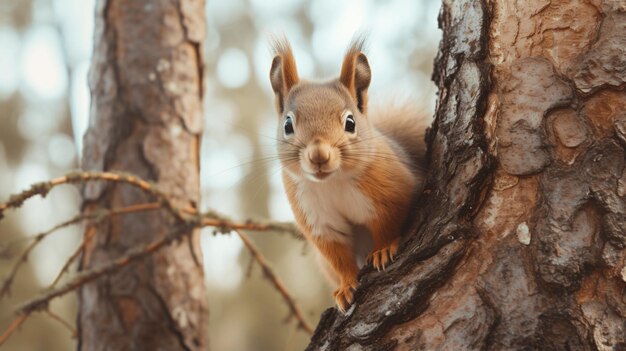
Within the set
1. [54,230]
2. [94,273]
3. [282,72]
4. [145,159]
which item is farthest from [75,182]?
[282,72]

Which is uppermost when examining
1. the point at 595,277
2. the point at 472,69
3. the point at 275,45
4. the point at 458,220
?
the point at 275,45

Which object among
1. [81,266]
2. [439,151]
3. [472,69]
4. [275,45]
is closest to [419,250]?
[439,151]

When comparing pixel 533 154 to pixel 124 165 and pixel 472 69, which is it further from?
pixel 124 165

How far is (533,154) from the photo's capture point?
1.23 metres

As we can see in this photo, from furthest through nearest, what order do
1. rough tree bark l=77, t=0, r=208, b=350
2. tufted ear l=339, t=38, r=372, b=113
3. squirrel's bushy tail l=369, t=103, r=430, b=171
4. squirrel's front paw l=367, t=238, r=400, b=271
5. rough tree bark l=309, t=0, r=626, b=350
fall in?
1. squirrel's bushy tail l=369, t=103, r=430, b=171
2. rough tree bark l=77, t=0, r=208, b=350
3. tufted ear l=339, t=38, r=372, b=113
4. squirrel's front paw l=367, t=238, r=400, b=271
5. rough tree bark l=309, t=0, r=626, b=350

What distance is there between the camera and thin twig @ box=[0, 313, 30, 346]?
67.3 inches

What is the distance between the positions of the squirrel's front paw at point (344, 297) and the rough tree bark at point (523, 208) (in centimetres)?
12

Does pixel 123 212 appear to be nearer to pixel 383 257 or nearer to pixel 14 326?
pixel 14 326

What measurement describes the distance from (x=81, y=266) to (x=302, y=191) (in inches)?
33.3

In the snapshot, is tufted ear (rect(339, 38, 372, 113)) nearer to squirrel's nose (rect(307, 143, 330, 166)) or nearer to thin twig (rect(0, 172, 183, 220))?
squirrel's nose (rect(307, 143, 330, 166))

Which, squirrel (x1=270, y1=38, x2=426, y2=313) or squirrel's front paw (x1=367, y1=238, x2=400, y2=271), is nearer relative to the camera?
squirrel's front paw (x1=367, y1=238, x2=400, y2=271)

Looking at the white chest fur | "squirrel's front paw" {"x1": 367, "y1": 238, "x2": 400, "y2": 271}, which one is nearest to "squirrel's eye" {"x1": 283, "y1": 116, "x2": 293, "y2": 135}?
the white chest fur

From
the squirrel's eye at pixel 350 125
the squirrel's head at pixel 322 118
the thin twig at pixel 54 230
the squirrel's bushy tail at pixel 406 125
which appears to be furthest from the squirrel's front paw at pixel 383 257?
the thin twig at pixel 54 230

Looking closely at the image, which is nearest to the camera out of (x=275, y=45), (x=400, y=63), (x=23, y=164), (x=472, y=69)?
(x=472, y=69)
